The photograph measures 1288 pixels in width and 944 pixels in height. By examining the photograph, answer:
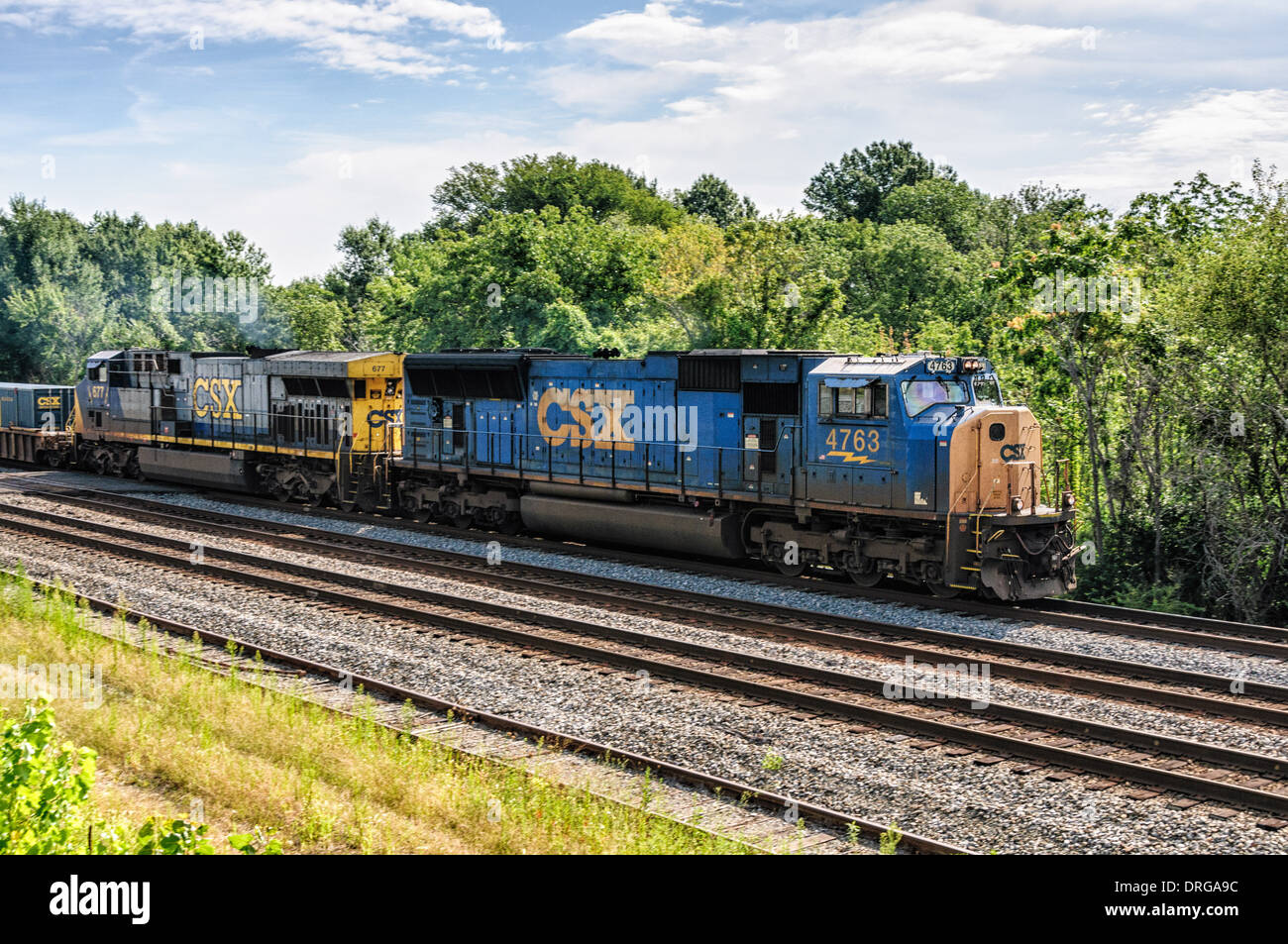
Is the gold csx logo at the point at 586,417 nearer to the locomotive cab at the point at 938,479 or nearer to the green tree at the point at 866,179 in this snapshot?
the locomotive cab at the point at 938,479

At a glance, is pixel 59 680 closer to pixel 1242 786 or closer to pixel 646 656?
pixel 646 656

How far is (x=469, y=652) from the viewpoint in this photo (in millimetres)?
13312

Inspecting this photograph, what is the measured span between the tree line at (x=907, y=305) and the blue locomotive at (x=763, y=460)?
242 cm

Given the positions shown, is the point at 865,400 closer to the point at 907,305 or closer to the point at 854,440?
the point at 854,440

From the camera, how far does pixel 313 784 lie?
333 inches

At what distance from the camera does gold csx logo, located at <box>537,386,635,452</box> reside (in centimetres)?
2016

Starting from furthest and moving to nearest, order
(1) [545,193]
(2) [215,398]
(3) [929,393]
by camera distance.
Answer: (1) [545,193]
(2) [215,398]
(3) [929,393]

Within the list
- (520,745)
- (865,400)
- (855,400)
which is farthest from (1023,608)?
(520,745)

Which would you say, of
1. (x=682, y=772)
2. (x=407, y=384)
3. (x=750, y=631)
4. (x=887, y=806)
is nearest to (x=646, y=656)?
(x=750, y=631)

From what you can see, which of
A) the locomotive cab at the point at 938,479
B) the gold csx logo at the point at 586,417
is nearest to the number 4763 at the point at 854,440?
the locomotive cab at the point at 938,479

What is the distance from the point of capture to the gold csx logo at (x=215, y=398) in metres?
28.4

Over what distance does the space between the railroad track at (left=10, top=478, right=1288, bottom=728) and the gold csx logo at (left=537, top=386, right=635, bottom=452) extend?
3082 mm

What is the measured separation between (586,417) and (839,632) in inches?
324
